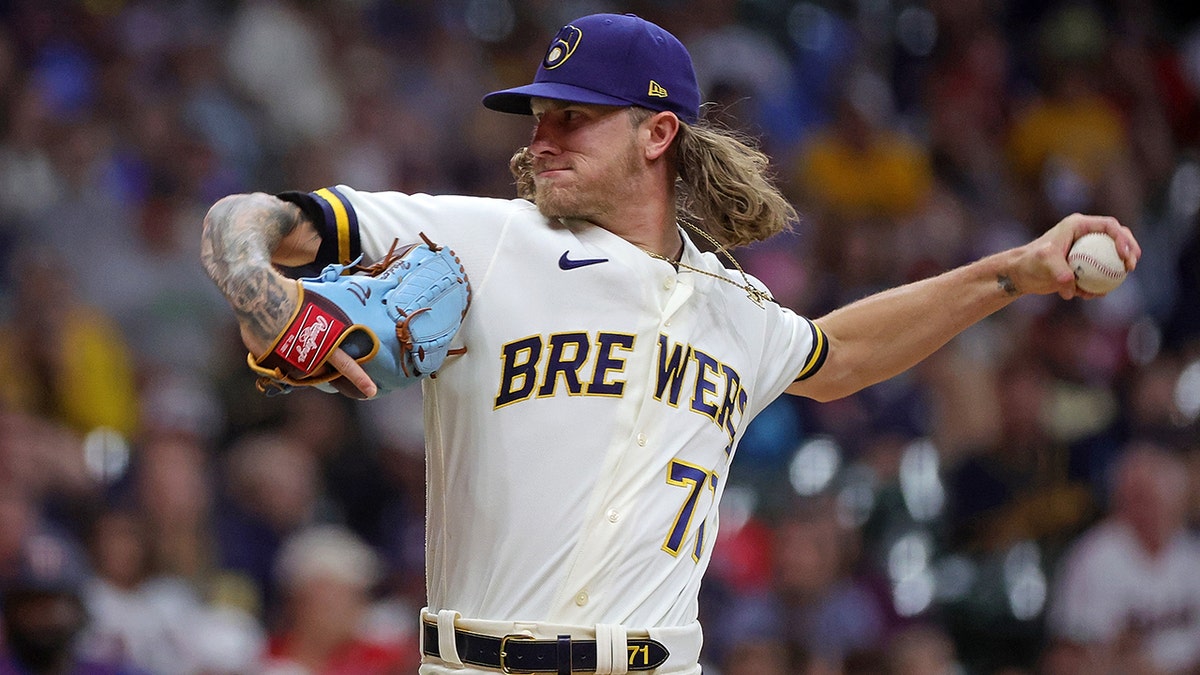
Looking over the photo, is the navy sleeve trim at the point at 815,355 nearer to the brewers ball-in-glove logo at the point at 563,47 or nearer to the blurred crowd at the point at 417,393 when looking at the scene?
the brewers ball-in-glove logo at the point at 563,47

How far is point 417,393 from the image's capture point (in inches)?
268

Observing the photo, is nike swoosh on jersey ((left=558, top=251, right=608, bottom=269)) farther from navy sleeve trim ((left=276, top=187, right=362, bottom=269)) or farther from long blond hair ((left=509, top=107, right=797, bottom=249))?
navy sleeve trim ((left=276, top=187, right=362, bottom=269))

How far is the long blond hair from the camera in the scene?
3.35 metres

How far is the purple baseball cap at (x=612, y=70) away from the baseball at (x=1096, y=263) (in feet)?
3.18

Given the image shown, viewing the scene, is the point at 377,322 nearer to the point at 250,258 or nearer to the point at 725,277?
the point at 250,258

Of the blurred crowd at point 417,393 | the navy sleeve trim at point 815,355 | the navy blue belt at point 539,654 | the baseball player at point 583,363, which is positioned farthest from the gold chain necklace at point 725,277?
the blurred crowd at point 417,393

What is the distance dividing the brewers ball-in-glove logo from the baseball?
49.5 inches

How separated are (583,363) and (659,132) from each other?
58 centimetres

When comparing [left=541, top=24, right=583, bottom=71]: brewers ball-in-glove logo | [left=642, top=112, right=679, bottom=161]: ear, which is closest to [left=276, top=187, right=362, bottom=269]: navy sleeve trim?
[left=541, top=24, right=583, bottom=71]: brewers ball-in-glove logo

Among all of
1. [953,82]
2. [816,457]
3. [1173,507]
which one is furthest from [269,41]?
[1173,507]

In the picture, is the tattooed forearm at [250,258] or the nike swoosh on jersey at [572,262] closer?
the tattooed forearm at [250,258]

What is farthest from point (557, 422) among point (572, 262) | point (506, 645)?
point (506, 645)

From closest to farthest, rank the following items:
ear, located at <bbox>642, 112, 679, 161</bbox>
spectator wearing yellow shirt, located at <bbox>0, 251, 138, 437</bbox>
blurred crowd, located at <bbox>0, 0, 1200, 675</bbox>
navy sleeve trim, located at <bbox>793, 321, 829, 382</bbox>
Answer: ear, located at <bbox>642, 112, 679, 161</bbox> < navy sleeve trim, located at <bbox>793, 321, 829, 382</bbox> < blurred crowd, located at <bbox>0, 0, 1200, 675</bbox> < spectator wearing yellow shirt, located at <bbox>0, 251, 138, 437</bbox>

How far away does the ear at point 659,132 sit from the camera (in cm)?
327
